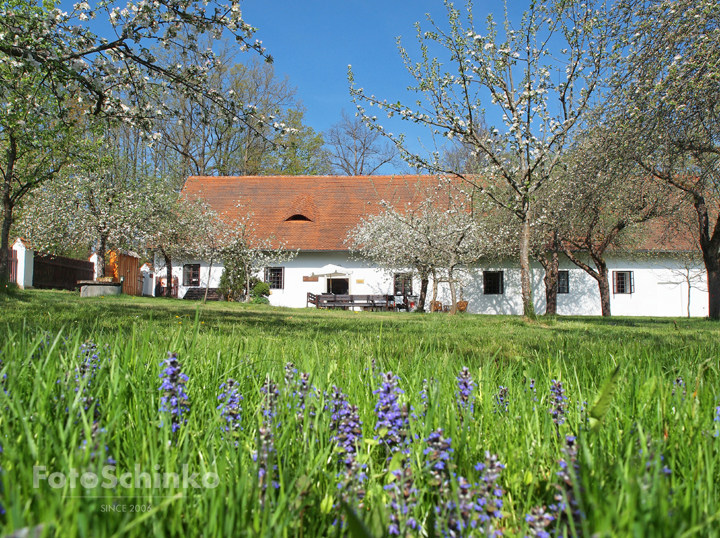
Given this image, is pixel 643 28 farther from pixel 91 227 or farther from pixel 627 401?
pixel 91 227

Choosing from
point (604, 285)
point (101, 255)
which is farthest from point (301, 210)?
point (604, 285)

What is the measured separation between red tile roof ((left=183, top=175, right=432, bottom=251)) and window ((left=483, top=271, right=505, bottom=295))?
5758mm

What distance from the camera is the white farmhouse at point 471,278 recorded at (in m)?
27.0

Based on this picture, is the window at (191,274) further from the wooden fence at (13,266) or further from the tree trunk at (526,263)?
the tree trunk at (526,263)

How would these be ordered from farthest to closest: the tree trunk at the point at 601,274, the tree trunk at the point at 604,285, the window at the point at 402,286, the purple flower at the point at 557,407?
the window at the point at 402,286
the tree trunk at the point at 604,285
the tree trunk at the point at 601,274
the purple flower at the point at 557,407

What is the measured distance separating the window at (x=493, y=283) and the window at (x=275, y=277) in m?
11.0

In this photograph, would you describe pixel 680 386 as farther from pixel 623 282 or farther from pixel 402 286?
pixel 623 282

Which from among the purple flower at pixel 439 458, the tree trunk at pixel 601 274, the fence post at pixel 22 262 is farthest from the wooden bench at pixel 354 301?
the purple flower at pixel 439 458

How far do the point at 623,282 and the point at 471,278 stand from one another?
8268 mm

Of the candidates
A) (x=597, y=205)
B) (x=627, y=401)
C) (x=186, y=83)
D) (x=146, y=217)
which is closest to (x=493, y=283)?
(x=597, y=205)

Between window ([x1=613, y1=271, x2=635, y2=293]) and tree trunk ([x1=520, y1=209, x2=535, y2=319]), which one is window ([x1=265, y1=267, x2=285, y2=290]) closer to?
tree trunk ([x1=520, y1=209, x2=535, y2=319])

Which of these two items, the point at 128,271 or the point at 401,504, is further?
the point at 128,271

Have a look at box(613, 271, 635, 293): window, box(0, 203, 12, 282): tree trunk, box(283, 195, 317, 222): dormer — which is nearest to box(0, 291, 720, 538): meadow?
box(0, 203, 12, 282): tree trunk

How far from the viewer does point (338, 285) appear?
28734mm
